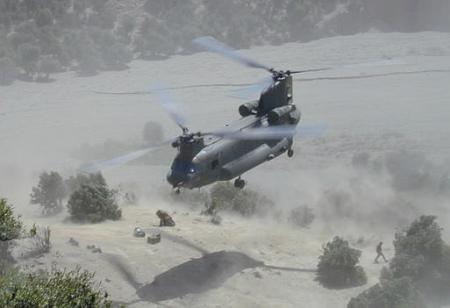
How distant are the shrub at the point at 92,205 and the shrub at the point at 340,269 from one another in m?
9.27

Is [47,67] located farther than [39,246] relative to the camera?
Yes

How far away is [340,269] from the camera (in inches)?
1066

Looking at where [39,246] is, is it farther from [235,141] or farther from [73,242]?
[235,141]

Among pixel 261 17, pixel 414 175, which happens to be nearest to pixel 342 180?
pixel 414 175

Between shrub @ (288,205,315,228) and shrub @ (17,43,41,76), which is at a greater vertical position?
shrub @ (17,43,41,76)

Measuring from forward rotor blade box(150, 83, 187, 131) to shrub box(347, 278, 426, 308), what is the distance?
27.7 feet

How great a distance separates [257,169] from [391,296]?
28549mm

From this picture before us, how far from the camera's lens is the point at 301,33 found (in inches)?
3258

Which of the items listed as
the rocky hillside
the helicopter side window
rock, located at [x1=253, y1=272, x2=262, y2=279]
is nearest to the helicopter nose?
the helicopter side window

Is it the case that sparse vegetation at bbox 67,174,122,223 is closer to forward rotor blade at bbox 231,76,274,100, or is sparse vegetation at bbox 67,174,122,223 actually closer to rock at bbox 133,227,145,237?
rock at bbox 133,227,145,237

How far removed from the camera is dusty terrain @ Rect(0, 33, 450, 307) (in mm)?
25406

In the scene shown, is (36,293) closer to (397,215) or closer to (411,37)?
(397,215)

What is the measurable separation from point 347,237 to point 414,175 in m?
13.0

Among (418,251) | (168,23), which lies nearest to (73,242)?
(418,251)
